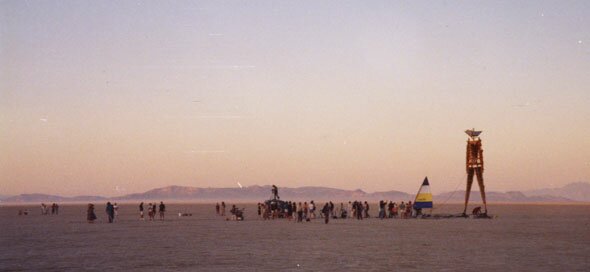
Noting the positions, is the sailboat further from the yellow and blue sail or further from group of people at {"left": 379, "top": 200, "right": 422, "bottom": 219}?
group of people at {"left": 379, "top": 200, "right": 422, "bottom": 219}

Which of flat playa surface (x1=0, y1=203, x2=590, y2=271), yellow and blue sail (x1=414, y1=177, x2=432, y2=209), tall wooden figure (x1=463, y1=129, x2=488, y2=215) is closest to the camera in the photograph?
flat playa surface (x1=0, y1=203, x2=590, y2=271)

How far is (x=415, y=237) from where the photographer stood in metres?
30.9

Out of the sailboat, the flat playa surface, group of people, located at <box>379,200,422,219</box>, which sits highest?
the sailboat

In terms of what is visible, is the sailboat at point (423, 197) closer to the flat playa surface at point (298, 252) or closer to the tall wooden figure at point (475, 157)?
the tall wooden figure at point (475, 157)

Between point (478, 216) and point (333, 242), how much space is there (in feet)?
97.4

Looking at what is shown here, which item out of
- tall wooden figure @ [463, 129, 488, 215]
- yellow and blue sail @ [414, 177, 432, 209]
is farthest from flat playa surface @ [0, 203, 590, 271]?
yellow and blue sail @ [414, 177, 432, 209]

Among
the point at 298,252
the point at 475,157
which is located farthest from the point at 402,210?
the point at 298,252

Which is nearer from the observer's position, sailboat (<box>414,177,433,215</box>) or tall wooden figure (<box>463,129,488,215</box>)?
tall wooden figure (<box>463,129,488,215</box>)

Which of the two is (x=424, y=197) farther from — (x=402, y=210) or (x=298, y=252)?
(x=298, y=252)

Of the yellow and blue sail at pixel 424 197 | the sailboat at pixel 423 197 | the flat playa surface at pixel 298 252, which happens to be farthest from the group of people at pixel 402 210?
the flat playa surface at pixel 298 252

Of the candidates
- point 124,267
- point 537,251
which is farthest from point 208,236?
point 537,251

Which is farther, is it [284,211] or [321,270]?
[284,211]

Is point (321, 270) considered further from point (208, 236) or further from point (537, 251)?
point (208, 236)

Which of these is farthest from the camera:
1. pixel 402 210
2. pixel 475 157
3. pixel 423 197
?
pixel 402 210
